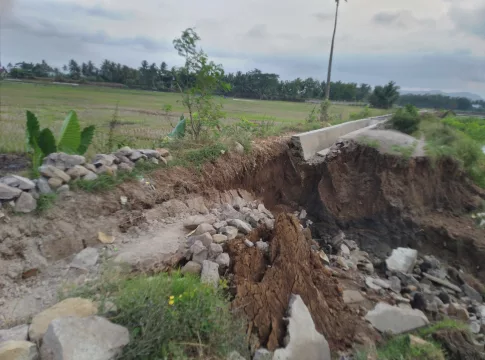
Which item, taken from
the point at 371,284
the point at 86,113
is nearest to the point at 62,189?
the point at 371,284

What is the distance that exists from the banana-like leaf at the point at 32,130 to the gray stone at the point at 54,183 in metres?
0.87

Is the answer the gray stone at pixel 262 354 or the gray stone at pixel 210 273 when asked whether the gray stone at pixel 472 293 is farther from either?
the gray stone at pixel 210 273

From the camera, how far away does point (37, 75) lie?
41.7 ft

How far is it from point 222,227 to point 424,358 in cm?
295

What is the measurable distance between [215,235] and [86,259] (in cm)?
162

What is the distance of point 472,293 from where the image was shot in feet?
24.2

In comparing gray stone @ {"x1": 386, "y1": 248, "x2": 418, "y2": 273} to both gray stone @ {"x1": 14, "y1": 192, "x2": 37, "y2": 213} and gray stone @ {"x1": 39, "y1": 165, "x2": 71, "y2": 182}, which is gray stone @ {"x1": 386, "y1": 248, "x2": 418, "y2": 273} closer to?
gray stone @ {"x1": 39, "y1": 165, "x2": 71, "y2": 182}

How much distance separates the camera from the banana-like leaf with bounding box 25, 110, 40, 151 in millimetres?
5477

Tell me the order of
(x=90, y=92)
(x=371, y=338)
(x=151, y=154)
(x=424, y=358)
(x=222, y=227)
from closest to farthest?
1. (x=424, y=358)
2. (x=371, y=338)
3. (x=222, y=227)
4. (x=151, y=154)
5. (x=90, y=92)

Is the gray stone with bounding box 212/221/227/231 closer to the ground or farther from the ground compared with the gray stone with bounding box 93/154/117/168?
closer to the ground

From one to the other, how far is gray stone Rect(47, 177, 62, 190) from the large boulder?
84.2 inches

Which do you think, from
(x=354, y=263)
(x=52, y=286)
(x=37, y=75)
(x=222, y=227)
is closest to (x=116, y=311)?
(x=52, y=286)

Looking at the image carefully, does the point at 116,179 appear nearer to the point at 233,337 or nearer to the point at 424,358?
the point at 233,337

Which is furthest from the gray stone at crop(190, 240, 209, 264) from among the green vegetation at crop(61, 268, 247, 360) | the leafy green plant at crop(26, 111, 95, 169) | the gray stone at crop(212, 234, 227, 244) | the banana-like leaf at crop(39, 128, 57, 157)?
the banana-like leaf at crop(39, 128, 57, 157)
